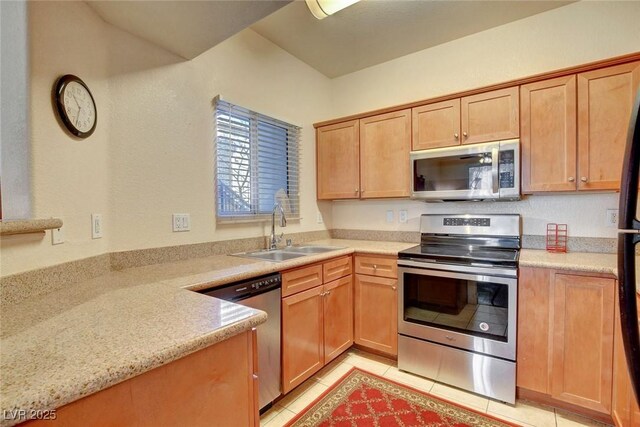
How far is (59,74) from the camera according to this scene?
1291 mm

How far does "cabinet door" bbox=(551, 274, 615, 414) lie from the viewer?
1.61m

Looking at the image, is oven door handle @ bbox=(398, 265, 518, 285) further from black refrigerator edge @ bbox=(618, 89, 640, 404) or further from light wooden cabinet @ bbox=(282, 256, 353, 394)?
black refrigerator edge @ bbox=(618, 89, 640, 404)

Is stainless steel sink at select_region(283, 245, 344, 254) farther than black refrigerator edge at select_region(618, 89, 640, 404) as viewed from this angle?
Yes

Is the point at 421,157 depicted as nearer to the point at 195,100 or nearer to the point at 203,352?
the point at 195,100

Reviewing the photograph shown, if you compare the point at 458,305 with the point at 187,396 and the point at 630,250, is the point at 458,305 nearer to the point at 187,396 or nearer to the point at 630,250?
the point at 630,250

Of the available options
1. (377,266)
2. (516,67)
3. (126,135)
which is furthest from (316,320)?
(516,67)

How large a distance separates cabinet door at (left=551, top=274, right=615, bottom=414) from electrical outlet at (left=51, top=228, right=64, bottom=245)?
2606mm

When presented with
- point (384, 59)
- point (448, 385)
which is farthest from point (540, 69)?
point (448, 385)

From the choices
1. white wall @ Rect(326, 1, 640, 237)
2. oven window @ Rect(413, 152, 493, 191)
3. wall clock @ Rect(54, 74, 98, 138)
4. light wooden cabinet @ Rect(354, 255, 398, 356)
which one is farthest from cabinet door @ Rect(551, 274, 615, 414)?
wall clock @ Rect(54, 74, 98, 138)

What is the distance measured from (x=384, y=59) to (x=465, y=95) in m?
1.04

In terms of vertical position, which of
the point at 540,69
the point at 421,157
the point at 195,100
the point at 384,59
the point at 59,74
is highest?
the point at 384,59

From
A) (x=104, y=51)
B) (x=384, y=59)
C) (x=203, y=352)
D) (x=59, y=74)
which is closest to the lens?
(x=203, y=352)

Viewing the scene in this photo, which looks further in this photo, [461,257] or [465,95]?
[465,95]

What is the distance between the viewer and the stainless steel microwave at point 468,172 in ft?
6.77
